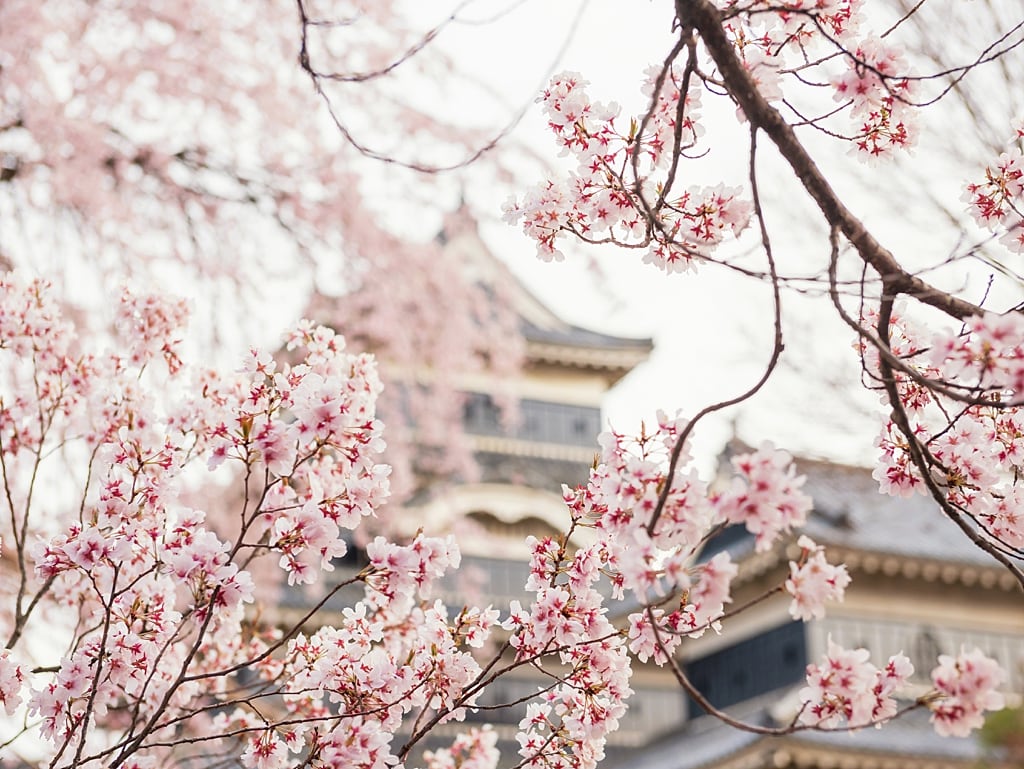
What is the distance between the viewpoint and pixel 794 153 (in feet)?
7.43

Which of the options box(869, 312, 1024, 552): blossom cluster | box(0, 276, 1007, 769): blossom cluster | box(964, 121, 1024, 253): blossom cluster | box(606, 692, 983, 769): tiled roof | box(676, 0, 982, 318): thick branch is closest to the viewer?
box(0, 276, 1007, 769): blossom cluster

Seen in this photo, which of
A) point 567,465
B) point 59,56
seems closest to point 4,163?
point 59,56

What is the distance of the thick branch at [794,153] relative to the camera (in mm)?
2250

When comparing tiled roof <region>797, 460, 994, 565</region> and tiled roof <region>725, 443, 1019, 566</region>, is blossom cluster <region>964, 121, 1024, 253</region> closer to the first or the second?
tiled roof <region>725, 443, 1019, 566</region>

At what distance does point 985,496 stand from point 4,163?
6400mm

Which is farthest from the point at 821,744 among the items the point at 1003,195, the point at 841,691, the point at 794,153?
the point at 794,153

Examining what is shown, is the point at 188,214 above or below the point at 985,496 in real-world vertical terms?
above

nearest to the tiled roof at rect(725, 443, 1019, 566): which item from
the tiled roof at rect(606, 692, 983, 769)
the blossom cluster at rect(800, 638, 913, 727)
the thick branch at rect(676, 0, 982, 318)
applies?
the tiled roof at rect(606, 692, 983, 769)

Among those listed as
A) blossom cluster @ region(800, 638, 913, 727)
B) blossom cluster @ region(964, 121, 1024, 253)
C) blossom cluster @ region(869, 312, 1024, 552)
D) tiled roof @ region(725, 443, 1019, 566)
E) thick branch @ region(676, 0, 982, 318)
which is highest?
tiled roof @ region(725, 443, 1019, 566)

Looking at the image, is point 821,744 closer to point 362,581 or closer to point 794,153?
point 362,581

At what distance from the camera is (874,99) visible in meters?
2.65

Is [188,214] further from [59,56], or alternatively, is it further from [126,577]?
[126,577]

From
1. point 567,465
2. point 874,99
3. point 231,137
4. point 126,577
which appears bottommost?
point 126,577

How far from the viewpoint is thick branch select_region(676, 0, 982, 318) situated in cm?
225
